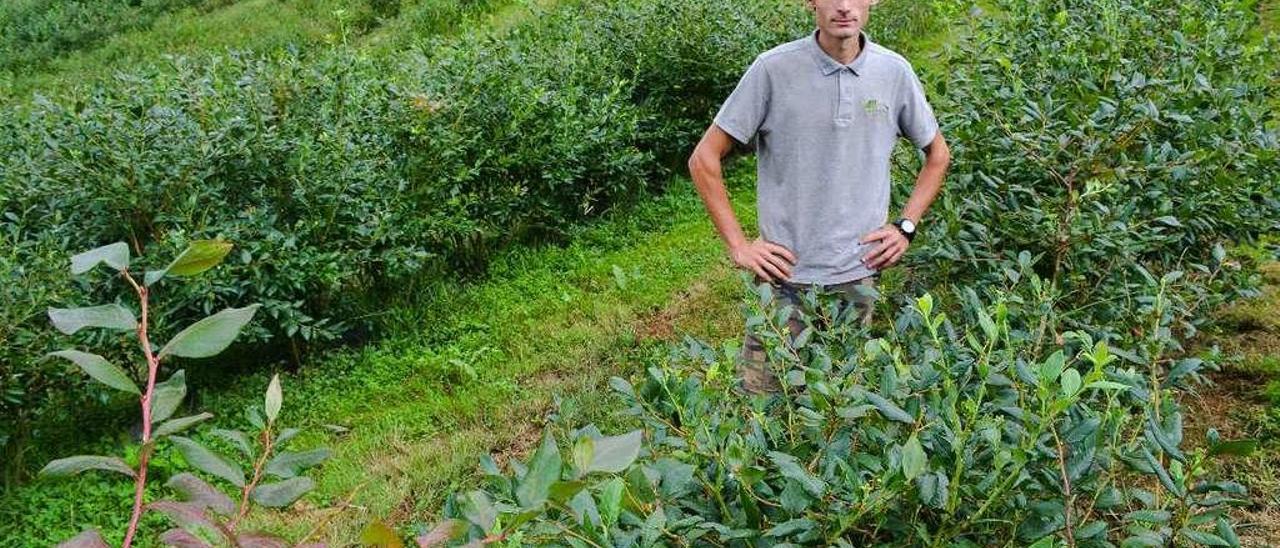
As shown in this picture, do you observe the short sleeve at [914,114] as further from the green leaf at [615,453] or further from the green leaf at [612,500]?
the green leaf at [615,453]

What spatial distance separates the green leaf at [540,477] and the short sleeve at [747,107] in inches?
83.0

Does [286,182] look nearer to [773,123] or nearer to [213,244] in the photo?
[773,123]

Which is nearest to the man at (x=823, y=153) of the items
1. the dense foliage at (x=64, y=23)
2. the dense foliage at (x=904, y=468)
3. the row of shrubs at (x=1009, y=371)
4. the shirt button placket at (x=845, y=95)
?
the shirt button placket at (x=845, y=95)

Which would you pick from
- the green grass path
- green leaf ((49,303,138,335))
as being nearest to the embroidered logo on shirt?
the green grass path

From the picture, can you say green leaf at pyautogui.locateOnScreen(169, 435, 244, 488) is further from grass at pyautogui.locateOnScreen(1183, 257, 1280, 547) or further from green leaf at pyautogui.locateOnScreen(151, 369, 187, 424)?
grass at pyautogui.locateOnScreen(1183, 257, 1280, 547)

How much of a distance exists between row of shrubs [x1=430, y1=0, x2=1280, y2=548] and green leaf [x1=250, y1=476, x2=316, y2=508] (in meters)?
0.16

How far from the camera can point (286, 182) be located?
17.5ft

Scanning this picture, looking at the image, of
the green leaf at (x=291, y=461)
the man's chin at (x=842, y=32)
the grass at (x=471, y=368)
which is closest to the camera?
the green leaf at (x=291, y=461)

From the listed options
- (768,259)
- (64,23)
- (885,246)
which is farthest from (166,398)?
(64,23)

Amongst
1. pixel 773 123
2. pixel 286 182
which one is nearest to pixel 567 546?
pixel 773 123

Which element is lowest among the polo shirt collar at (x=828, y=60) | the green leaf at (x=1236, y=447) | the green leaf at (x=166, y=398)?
the green leaf at (x=1236, y=447)

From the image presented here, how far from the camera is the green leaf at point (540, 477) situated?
102cm

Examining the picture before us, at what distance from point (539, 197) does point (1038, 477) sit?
513cm

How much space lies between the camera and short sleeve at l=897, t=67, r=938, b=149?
3111mm
